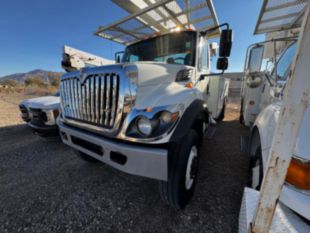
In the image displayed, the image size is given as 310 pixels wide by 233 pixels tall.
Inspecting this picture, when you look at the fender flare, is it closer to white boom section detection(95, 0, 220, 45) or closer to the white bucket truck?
the white bucket truck

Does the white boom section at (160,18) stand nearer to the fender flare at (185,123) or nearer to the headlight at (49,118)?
the fender flare at (185,123)

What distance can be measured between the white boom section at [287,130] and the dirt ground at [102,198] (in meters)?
0.95

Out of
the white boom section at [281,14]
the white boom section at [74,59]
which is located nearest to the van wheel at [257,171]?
the white boom section at [281,14]

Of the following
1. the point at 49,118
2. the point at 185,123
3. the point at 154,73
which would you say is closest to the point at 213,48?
the point at 154,73

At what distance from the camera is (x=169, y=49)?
2650mm

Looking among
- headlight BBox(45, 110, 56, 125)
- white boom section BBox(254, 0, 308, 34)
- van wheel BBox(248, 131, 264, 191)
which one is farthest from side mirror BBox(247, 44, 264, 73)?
headlight BBox(45, 110, 56, 125)

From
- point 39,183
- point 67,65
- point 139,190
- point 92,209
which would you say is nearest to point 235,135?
point 139,190

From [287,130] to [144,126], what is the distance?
1.01 meters

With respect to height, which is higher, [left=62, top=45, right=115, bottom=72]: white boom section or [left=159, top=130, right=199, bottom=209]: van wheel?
[left=62, top=45, right=115, bottom=72]: white boom section

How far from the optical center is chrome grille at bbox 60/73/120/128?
4.96 feet

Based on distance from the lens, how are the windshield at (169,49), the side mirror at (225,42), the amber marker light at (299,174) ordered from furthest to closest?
the windshield at (169,49), the side mirror at (225,42), the amber marker light at (299,174)

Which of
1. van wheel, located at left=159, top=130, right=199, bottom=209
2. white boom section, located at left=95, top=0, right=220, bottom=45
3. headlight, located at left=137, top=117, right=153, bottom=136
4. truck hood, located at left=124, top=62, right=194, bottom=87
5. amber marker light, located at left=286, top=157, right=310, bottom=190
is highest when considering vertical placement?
white boom section, located at left=95, top=0, right=220, bottom=45

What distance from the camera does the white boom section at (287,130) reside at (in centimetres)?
66

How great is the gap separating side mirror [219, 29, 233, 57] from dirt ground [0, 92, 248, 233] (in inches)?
76.5
